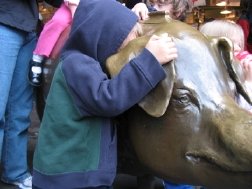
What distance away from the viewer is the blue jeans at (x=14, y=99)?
260cm

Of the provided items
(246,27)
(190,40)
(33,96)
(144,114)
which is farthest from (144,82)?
(246,27)

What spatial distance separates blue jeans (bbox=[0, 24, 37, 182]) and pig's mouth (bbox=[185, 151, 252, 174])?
1286 mm

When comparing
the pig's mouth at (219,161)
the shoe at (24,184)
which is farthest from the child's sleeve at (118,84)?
the shoe at (24,184)

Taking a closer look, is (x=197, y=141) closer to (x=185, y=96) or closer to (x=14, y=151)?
→ (x=185, y=96)

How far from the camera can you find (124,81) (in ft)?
5.31

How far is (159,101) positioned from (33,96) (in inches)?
56.6

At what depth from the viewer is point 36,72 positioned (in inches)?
98.2

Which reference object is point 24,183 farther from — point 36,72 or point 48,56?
point 48,56

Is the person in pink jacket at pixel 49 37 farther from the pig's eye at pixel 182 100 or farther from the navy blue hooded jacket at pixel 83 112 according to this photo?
the pig's eye at pixel 182 100

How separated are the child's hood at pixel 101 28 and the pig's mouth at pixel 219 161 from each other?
1.49 feet

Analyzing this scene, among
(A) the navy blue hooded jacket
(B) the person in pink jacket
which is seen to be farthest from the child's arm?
(A) the navy blue hooded jacket

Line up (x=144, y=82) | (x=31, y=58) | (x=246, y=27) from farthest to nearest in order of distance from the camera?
1. (x=246, y=27)
2. (x=31, y=58)
3. (x=144, y=82)

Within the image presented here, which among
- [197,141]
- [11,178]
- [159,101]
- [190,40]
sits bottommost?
[11,178]

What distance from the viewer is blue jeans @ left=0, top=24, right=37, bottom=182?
260 centimetres
